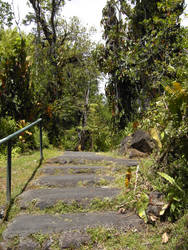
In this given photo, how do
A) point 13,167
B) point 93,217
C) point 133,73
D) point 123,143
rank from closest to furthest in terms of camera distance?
point 93,217
point 13,167
point 123,143
point 133,73

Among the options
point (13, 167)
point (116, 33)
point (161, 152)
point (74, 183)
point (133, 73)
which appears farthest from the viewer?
point (116, 33)

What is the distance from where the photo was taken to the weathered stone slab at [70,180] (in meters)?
3.75

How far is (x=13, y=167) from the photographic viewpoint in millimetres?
4840

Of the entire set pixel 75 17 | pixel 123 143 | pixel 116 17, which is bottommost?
pixel 123 143

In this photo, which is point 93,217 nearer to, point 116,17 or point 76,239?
point 76,239


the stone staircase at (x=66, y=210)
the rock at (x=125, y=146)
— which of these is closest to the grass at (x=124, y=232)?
the stone staircase at (x=66, y=210)

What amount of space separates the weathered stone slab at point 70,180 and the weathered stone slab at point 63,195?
0.16 meters

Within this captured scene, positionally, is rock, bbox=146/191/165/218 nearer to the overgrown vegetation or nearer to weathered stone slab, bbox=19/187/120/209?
the overgrown vegetation

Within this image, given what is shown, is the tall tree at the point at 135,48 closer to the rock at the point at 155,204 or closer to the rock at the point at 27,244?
the rock at the point at 155,204

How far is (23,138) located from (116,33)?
433 cm

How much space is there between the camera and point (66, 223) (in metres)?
2.74

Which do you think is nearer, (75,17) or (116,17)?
(116,17)

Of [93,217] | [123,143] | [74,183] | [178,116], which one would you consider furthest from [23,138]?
[178,116]

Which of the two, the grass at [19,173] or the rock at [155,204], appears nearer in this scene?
the rock at [155,204]
